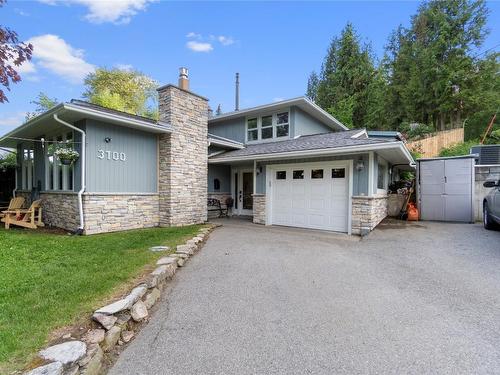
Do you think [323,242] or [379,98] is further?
[379,98]

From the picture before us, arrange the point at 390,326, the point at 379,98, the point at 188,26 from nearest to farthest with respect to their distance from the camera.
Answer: the point at 390,326 → the point at 188,26 → the point at 379,98

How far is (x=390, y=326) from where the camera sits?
3.01 m

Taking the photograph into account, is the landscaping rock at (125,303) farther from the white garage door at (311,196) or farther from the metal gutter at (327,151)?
the white garage door at (311,196)

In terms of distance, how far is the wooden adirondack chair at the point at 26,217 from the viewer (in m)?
8.62

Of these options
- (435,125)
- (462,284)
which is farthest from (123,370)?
(435,125)

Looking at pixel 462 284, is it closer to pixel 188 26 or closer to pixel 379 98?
pixel 188 26

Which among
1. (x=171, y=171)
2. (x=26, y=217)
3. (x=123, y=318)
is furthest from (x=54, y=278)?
(x=26, y=217)

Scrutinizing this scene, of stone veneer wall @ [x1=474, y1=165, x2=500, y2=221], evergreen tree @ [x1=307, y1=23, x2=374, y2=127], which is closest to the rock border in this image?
stone veneer wall @ [x1=474, y1=165, x2=500, y2=221]

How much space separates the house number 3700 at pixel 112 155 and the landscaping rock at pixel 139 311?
5904 millimetres

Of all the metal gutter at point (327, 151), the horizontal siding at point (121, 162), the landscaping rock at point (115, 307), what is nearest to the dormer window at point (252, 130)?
the metal gutter at point (327, 151)

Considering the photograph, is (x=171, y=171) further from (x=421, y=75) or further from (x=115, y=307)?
(x=421, y=75)

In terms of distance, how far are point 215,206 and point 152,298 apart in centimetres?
870

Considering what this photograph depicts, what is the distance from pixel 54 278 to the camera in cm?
391

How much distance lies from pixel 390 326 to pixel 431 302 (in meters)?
1.10
